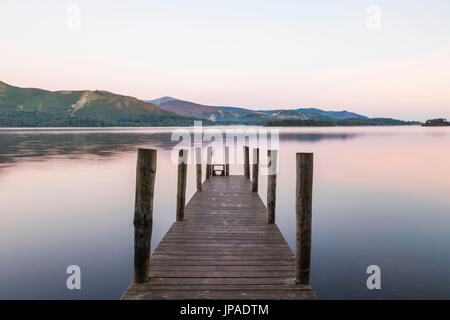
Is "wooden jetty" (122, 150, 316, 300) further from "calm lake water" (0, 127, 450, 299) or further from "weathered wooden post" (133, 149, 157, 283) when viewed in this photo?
"calm lake water" (0, 127, 450, 299)

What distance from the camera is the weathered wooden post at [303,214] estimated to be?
5012 mm

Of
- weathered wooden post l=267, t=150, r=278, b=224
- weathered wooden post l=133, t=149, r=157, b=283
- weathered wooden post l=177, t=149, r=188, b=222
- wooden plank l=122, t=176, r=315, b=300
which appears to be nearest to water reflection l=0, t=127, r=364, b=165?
weathered wooden post l=177, t=149, r=188, b=222

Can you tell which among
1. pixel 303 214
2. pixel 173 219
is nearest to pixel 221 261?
pixel 303 214

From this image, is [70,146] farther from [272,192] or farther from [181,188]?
[272,192]

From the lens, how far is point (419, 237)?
10.8 meters

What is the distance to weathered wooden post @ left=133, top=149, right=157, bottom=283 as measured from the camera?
4.96 meters

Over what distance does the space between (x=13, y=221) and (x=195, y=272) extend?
11088mm

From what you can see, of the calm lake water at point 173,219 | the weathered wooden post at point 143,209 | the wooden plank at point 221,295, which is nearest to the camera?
the wooden plank at point 221,295

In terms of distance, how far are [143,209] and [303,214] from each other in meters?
2.76

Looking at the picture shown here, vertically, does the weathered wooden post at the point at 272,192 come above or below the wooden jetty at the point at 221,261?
above

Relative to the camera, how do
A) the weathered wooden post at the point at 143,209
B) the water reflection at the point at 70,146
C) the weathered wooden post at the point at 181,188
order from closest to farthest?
1. the weathered wooden post at the point at 143,209
2. the weathered wooden post at the point at 181,188
3. the water reflection at the point at 70,146

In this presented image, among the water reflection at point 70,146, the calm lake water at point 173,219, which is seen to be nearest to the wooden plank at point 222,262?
the calm lake water at point 173,219

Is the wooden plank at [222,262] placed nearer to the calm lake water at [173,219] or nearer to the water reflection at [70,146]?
the calm lake water at [173,219]

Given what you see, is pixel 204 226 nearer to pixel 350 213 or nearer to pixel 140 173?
pixel 140 173
